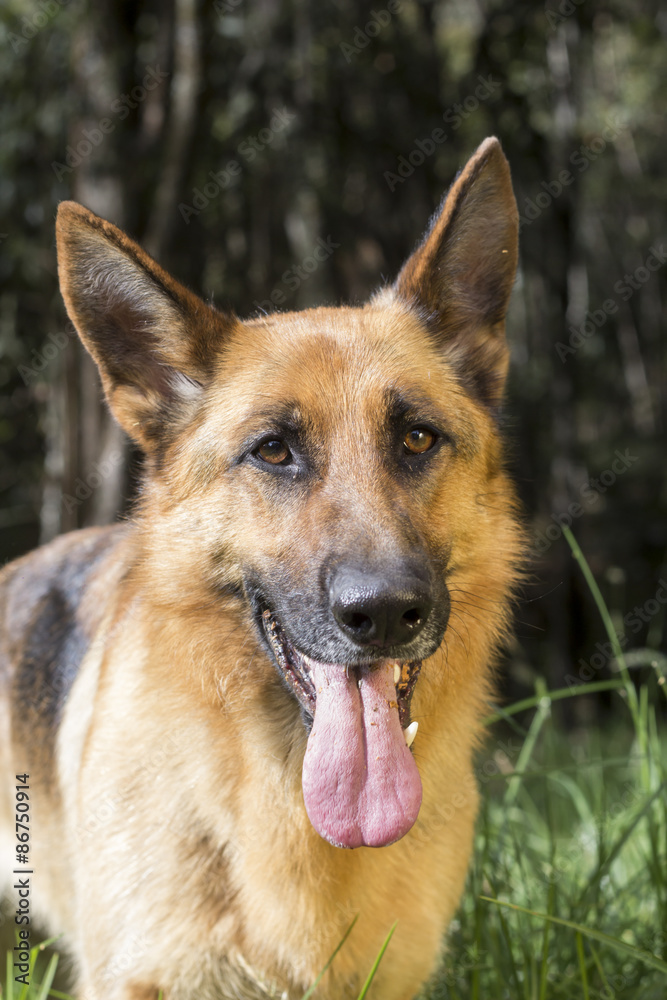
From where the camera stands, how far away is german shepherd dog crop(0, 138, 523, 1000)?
212 cm

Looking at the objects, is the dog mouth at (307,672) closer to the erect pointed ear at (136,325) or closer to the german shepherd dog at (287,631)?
the german shepherd dog at (287,631)

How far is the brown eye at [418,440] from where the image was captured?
246 cm

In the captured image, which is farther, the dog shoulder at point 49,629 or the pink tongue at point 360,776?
the dog shoulder at point 49,629

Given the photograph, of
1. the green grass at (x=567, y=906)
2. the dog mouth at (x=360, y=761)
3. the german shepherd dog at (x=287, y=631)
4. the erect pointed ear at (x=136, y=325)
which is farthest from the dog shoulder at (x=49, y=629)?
the dog mouth at (x=360, y=761)

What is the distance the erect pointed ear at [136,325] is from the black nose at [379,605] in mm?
991

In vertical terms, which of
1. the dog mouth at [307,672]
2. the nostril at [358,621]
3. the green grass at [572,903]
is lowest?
the green grass at [572,903]

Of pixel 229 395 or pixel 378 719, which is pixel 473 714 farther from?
pixel 229 395

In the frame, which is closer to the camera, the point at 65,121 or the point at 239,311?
the point at 65,121

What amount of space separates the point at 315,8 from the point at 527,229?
3301 mm

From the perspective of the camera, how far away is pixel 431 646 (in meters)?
2.14

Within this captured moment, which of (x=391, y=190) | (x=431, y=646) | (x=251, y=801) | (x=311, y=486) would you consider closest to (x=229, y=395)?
(x=311, y=486)

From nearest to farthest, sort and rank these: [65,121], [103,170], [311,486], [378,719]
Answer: [378,719] → [311,486] → [103,170] → [65,121]

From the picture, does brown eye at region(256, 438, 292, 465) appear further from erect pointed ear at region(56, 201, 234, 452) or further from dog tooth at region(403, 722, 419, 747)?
dog tooth at region(403, 722, 419, 747)

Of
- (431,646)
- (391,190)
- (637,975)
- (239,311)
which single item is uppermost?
(391,190)
